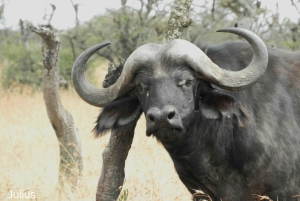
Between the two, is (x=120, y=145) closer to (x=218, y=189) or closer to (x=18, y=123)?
(x=218, y=189)

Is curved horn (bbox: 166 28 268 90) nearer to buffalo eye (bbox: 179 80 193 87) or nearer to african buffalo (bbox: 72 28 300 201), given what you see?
african buffalo (bbox: 72 28 300 201)

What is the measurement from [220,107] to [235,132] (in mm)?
287

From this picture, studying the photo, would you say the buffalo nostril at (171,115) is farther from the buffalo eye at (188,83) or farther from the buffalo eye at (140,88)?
the buffalo eye at (140,88)

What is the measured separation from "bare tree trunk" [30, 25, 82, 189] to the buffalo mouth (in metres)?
1.89

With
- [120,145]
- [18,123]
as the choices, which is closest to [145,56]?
→ [120,145]

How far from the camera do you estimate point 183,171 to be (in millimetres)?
5234

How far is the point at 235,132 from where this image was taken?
4918mm

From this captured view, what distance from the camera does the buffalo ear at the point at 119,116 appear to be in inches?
195

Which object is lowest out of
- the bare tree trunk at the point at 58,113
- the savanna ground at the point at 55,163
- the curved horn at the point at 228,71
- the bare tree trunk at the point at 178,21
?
the savanna ground at the point at 55,163

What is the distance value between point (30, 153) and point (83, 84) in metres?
3.63

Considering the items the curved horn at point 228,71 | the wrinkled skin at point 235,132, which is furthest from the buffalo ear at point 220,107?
the curved horn at point 228,71

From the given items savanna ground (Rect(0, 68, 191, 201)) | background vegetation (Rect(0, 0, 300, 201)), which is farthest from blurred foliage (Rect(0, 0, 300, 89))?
A: savanna ground (Rect(0, 68, 191, 201))

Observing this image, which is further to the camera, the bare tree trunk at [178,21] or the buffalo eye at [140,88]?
the bare tree trunk at [178,21]

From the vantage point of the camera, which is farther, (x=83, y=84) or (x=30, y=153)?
(x=30, y=153)
